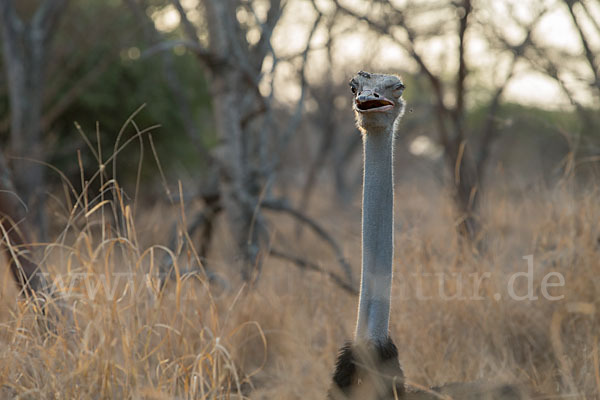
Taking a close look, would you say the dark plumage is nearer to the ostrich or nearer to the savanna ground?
the ostrich

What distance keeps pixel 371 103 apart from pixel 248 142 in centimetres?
395

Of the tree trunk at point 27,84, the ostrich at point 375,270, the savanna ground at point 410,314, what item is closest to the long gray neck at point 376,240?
the ostrich at point 375,270

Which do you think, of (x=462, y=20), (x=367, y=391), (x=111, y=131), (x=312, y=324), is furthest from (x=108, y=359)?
(x=111, y=131)

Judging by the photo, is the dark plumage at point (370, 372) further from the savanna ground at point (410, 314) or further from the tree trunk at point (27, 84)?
the tree trunk at point (27, 84)

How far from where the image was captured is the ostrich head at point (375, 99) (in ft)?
6.52

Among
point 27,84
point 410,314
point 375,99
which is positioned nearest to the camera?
point 375,99

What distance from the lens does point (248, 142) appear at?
19.4ft

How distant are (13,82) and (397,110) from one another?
3.93m

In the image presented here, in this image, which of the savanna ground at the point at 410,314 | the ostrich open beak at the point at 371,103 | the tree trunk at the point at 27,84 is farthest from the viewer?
the tree trunk at the point at 27,84

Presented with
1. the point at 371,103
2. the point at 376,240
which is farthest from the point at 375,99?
the point at 376,240

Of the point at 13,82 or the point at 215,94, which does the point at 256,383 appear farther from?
the point at 13,82

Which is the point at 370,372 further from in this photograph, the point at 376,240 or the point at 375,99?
the point at 375,99

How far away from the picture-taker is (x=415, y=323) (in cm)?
314

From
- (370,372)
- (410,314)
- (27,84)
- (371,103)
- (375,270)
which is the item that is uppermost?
(27,84)
